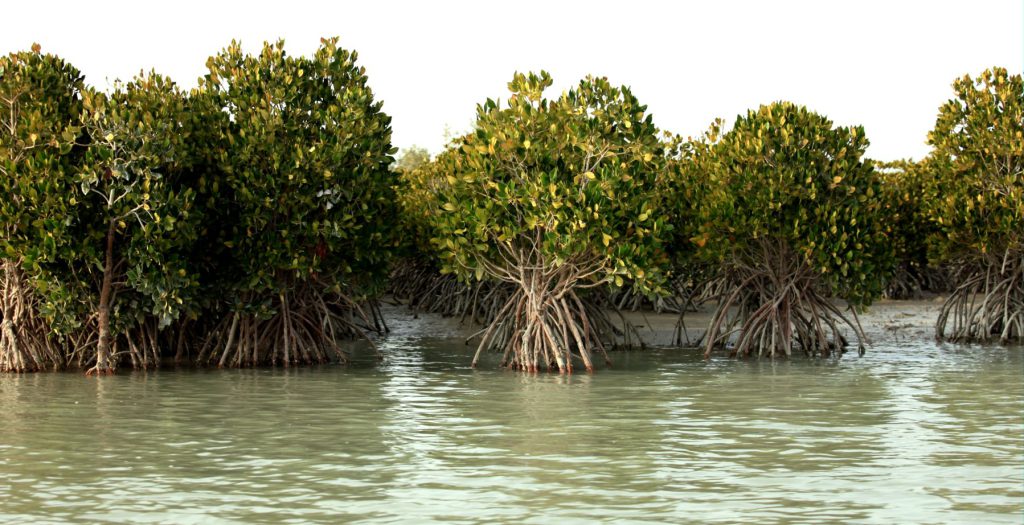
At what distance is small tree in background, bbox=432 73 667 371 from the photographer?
16531mm

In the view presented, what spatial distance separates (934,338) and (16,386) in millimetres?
16154

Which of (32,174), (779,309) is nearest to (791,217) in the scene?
(779,309)

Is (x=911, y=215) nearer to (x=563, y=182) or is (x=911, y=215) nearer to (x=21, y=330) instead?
(x=563, y=182)

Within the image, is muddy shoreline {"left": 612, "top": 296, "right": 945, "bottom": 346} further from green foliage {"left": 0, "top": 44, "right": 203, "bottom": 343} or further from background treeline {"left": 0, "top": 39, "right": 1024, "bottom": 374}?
green foliage {"left": 0, "top": 44, "right": 203, "bottom": 343}

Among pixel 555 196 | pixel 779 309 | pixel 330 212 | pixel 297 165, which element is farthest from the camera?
pixel 779 309

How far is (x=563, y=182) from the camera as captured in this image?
1653cm

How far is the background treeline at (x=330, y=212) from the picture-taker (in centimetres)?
1620

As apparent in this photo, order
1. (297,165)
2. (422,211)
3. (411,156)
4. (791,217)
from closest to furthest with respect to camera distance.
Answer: (297,165) → (791,217) → (422,211) → (411,156)

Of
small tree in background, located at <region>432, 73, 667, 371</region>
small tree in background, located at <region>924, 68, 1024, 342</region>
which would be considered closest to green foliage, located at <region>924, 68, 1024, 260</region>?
small tree in background, located at <region>924, 68, 1024, 342</region>

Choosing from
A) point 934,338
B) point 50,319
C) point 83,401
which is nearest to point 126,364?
point 50,319

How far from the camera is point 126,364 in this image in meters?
18.2

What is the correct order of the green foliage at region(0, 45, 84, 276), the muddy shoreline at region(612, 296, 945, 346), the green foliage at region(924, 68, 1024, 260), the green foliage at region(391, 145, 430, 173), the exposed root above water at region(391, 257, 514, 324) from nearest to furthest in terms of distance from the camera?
the green foliage at region(0, 45, 84, 276) < the green foliage at region(924, 68, 1024, 260) < the muddy shoreline at region(612, 296, 945, 346) < the exposed root above water at region(391, 257, 514, 324) < the green foliage at region(391, 145, 430, 173)

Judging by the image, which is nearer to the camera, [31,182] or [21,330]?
[31,182]

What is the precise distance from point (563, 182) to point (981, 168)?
9218mm
